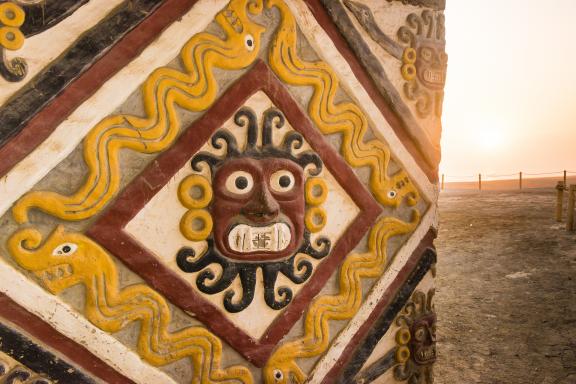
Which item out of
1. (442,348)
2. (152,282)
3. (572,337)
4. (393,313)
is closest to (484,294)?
(572,337)

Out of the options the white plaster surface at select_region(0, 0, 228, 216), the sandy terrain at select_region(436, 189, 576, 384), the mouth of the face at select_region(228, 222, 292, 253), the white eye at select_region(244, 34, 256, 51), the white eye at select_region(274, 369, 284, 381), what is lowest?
the sandy terrain at select_region(436, 189, 576, 384)

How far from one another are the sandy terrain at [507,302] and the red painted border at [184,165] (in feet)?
5.62

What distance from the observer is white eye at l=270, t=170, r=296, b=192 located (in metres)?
1.47

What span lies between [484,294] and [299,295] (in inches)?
135

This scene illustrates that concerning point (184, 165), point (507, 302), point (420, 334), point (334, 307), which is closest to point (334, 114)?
point (184, 165)

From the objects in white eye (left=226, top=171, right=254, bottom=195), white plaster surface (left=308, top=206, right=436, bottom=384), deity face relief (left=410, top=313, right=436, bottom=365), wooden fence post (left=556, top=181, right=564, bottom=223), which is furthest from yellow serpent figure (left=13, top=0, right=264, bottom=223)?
wooden fence post (left=556, top=181, right=564, bottom=223)

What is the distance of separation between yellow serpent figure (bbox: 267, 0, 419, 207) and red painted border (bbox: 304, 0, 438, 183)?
0.09 metres

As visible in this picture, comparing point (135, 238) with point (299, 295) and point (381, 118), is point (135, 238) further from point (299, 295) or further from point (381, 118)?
point (381, 118)

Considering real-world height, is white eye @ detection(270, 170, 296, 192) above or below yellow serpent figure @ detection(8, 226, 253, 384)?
above

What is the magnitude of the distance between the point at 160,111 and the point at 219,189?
0.31 meters

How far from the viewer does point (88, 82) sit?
1211 mm

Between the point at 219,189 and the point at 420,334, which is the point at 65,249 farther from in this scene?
the point at 420,334

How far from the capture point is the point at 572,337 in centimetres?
323

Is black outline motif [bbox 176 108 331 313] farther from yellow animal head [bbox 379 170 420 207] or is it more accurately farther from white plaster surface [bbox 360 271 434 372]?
white plaster surface [bbox 360 271 434 372]
